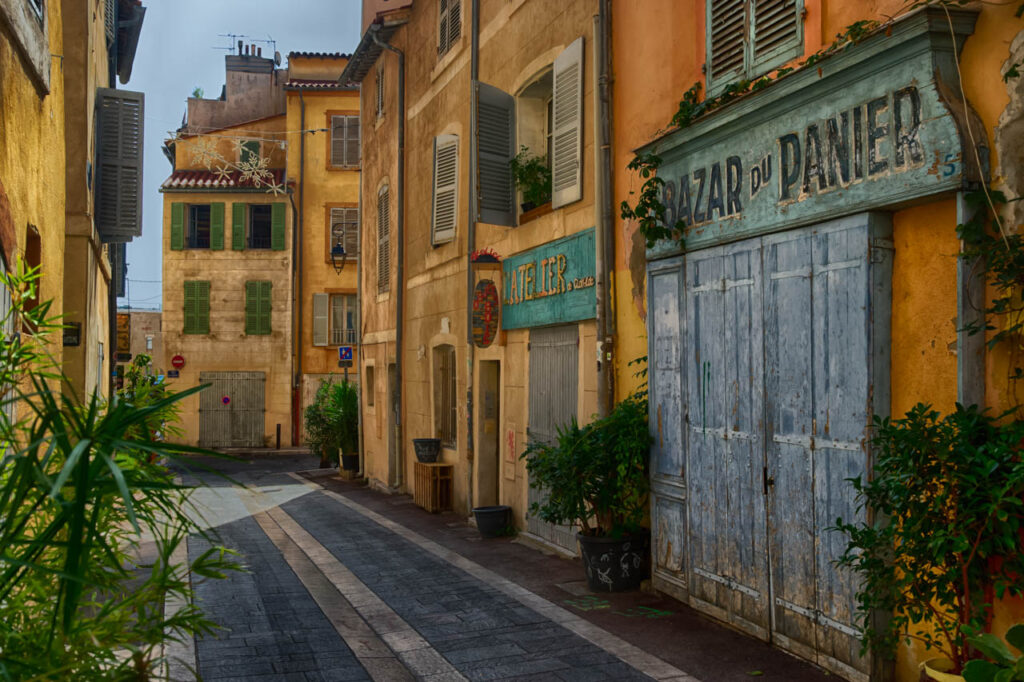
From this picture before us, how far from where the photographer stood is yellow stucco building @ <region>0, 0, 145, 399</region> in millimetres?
5402

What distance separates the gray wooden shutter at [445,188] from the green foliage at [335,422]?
304 inches

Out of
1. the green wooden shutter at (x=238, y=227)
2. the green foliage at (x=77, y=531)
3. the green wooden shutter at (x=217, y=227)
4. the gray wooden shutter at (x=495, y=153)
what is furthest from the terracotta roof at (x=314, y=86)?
the green foliage at (x=77, y=531)

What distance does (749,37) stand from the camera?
6.35 m

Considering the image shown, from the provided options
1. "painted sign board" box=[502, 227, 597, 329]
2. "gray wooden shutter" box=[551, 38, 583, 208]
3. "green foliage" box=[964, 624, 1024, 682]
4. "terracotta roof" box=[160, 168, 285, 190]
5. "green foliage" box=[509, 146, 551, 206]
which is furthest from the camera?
"terracotta roof" box=[160, 168, 285, 190]

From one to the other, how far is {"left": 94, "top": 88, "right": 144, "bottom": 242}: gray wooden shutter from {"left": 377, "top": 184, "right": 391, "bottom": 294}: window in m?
5.44

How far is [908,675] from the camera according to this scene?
16.5ft

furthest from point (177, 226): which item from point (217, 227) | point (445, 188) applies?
point (445, 188)

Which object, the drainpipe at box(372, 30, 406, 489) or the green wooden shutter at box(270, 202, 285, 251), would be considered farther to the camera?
the green wooden shutter at box(270, 202, 285, 251)

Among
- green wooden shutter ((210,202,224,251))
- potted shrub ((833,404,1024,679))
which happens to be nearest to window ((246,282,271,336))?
green wooden shutter ((210,202,224,251))

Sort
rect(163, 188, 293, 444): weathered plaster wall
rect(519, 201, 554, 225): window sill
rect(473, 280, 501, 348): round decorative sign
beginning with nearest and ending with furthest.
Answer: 1. rect(519, 201, 554, 225): window sill
2. rect(473, 280, 501, 348): round decorative sign
3. rect(163, 188, 293, 444): weathered plaster wall

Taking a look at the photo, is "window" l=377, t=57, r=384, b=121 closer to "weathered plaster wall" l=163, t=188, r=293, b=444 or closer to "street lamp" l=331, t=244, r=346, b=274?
"street lamp" l=331, t=244, r=346, b=274

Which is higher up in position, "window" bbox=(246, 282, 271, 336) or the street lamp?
the street lamp

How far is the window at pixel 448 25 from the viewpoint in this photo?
12.9 meters

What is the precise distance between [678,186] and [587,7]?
2811 mm
